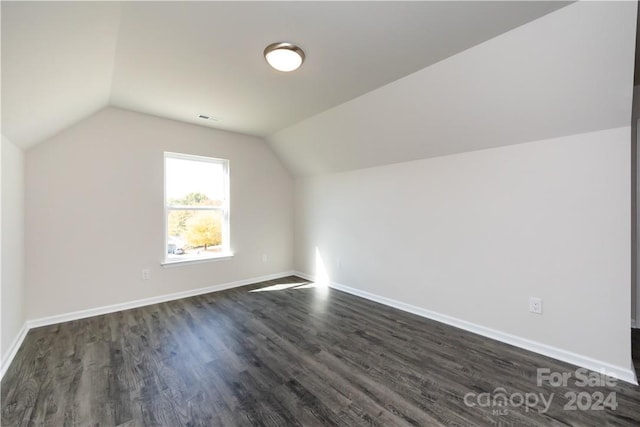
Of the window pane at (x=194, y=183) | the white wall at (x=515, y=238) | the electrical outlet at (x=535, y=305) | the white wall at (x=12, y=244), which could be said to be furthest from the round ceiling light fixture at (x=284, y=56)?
the electrical outlet at (x=535, y=305)

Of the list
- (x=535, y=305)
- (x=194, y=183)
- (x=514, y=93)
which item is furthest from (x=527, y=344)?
(x=194, y=183)

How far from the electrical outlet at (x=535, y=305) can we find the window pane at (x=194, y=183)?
406 centimetres

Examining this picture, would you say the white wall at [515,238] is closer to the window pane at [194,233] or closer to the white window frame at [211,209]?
the white window frame at [211,209]

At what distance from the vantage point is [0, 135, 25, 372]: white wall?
82.7 inches

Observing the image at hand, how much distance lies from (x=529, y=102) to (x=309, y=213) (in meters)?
3.32

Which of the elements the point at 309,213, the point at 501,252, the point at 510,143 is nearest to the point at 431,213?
the point at 501,252

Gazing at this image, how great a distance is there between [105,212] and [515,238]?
14.5 feet

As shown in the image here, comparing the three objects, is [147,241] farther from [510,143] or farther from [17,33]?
[510,143]

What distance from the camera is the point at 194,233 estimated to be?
400 cm

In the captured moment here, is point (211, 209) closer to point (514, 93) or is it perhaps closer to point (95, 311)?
point (95, 311)

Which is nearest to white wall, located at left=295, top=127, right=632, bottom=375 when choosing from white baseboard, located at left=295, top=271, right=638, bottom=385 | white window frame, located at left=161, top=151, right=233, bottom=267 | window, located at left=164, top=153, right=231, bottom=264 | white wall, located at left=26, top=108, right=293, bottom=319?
white baseboard, located at left=295, top=271, right=638, bottom=385

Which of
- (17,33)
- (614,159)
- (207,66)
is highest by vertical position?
(207,66)

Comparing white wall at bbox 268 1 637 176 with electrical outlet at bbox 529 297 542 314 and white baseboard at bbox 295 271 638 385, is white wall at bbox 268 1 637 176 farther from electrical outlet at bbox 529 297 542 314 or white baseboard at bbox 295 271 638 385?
white baseboard at bbox 295 271 638 385

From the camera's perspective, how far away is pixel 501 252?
2.57 meters
